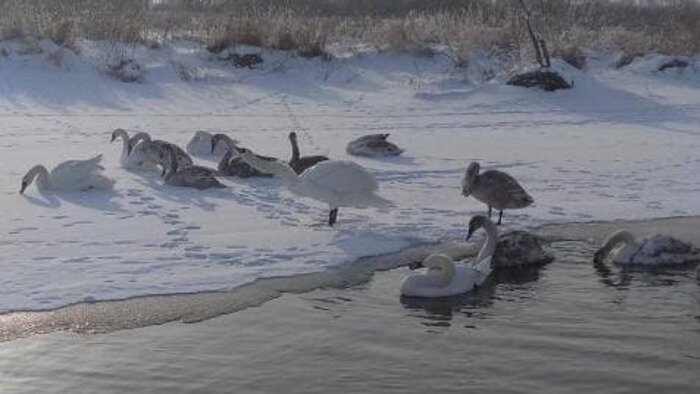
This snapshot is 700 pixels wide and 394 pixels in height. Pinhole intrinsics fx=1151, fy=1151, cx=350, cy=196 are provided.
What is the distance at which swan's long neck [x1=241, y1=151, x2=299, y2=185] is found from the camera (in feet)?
40.0

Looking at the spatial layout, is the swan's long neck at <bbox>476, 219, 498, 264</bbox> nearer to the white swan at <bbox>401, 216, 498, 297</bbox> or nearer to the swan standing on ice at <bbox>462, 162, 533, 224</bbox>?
the white swan at <bbox>401, 216, 498, 297</bbox>

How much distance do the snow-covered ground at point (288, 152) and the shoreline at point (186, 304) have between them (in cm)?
17

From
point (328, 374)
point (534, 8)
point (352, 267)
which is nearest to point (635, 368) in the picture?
point (328, 374)

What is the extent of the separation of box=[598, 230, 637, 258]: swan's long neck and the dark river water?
3.34ft

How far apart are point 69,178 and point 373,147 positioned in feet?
16.0

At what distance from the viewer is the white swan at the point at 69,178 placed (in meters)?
13.7

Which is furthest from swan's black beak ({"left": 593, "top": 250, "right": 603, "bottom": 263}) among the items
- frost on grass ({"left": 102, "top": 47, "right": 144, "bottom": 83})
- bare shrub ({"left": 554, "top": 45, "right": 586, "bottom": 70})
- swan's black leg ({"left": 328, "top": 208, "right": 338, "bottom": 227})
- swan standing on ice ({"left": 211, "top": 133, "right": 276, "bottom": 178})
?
bare shrub ({"left": 554, "top": 45, "right": 586, "bottom": 70})

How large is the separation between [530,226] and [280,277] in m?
3.63

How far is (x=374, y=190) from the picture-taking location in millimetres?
12125

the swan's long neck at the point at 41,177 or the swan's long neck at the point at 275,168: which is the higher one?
the swan's long neck at the point at 275,168

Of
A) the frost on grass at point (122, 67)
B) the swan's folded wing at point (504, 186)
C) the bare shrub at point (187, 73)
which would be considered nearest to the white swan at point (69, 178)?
the swan's folded wing at point (504, 186)

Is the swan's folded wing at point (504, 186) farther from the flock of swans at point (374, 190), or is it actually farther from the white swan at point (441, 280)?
the white swan at point (441, 280)

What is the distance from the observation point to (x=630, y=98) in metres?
24.3

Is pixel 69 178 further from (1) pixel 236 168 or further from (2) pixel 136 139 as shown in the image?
(2) pixel 136 139
